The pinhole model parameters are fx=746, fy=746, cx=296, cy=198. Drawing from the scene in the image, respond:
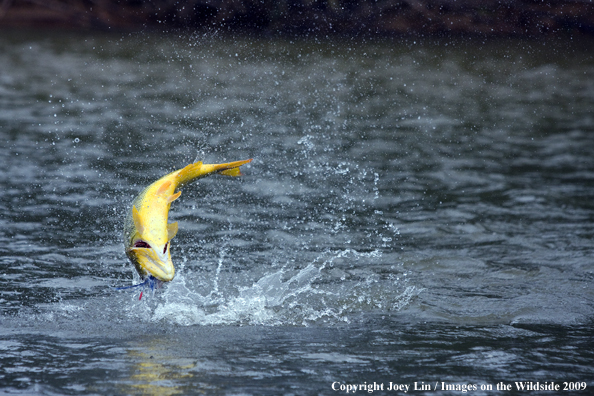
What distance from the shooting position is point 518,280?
7.38 metres

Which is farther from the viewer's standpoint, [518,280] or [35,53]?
[35,53]

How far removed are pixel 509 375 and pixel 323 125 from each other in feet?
28.0

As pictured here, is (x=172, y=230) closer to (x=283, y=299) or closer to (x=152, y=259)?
(x=152, y=259)

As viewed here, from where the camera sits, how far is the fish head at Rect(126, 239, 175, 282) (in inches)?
197

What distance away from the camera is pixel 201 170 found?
5992 millimetres

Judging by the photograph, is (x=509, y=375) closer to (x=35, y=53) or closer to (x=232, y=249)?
(x=232, y=249)

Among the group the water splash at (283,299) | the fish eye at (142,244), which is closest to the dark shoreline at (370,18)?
the water splash at (283,299)

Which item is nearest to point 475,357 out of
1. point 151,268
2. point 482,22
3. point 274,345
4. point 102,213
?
point 274,345

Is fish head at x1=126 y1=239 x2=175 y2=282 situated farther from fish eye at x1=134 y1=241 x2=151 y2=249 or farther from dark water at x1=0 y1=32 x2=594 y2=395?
dark water at x1=0 y1=32 x2=594 y2=395

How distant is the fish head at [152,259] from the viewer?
16.4ft

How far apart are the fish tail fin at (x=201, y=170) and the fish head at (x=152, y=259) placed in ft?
2.79

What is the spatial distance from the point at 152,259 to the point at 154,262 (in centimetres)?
3

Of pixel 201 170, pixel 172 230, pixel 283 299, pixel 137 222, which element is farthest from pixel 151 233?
pixel 283 299

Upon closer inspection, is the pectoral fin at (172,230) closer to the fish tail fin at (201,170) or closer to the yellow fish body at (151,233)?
the yellow fish body at (151,233)
